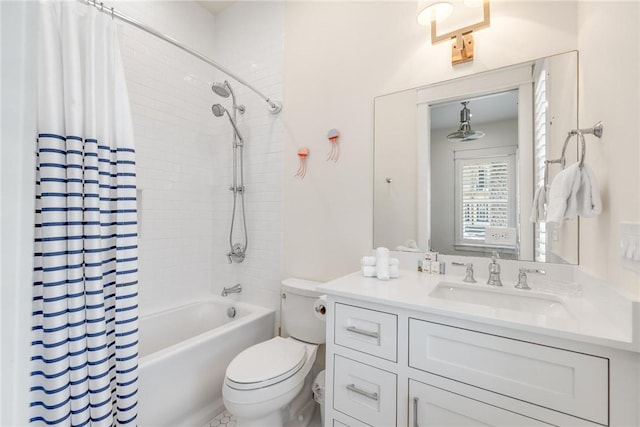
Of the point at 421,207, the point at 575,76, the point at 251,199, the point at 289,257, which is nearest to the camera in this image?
the point at 575,76

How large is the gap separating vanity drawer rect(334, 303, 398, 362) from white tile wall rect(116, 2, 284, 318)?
3.24ft

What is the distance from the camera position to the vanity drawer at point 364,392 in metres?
1.09

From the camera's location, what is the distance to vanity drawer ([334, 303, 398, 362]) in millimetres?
1085

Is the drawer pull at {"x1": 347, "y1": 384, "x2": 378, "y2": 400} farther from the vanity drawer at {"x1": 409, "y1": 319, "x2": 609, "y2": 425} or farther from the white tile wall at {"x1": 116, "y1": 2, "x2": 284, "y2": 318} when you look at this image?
the white tile wall at {"x1": 116, "y1": 2, "x2": 284, "y2": 318}

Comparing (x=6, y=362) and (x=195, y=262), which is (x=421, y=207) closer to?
(x=6, y=362)

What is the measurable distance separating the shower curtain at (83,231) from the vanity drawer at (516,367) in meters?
1.13

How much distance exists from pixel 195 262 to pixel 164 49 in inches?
65.9

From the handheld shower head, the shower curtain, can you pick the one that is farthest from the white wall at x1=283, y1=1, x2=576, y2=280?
the shower curtain

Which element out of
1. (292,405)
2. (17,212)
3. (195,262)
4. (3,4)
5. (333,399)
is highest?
(3,4)

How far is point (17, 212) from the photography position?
1.01 ft

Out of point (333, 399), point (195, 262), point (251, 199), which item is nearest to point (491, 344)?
point (333, 399)

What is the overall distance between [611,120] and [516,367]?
2.77 feet

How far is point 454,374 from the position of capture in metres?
0.96

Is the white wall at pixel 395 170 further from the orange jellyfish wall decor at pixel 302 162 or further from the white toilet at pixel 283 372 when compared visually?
the white toilet at pixel 283 372
